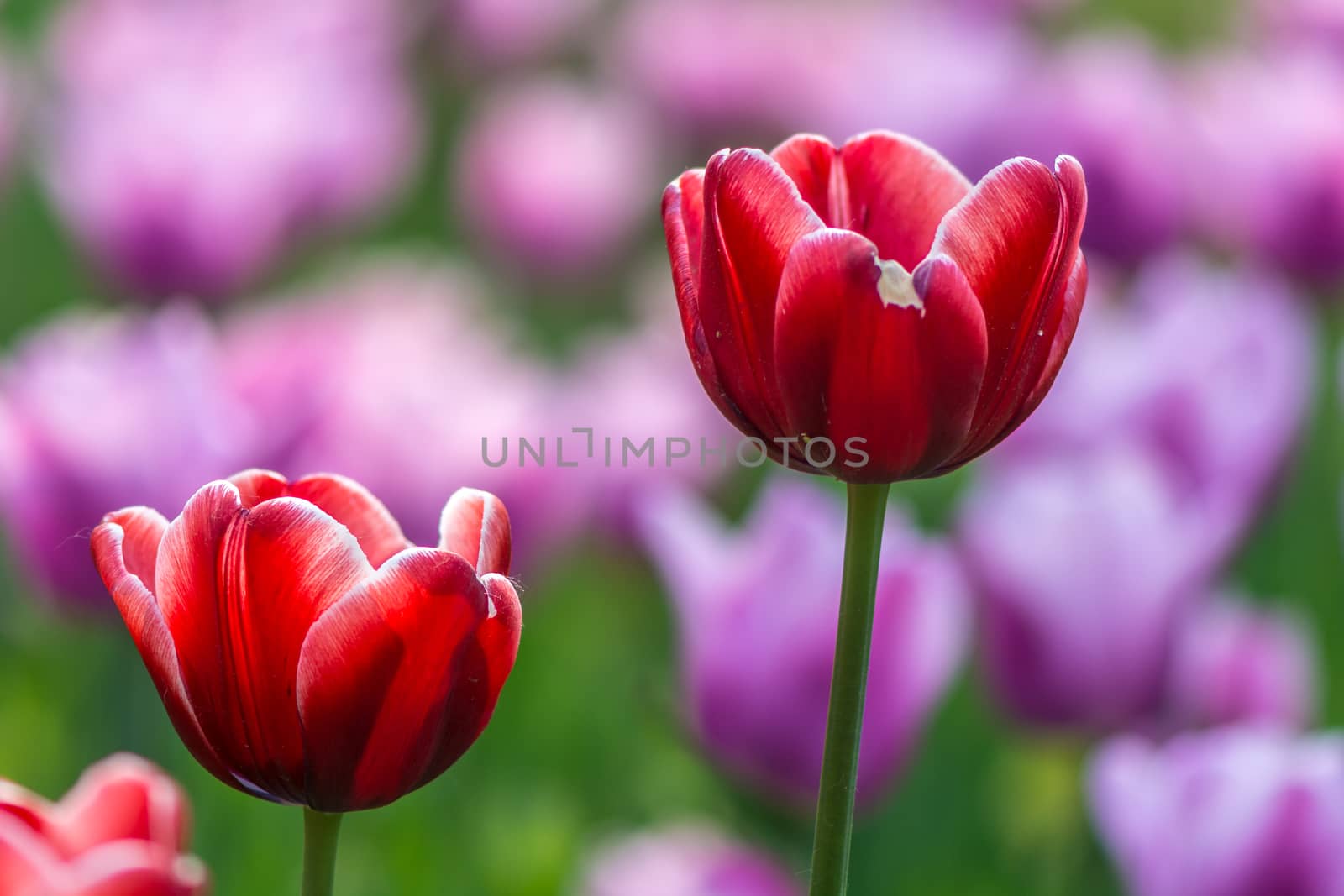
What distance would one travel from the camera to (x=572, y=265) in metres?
2.72

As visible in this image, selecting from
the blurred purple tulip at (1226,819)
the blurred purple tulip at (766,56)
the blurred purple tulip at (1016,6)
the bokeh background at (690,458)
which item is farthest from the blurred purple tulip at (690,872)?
the blurred purple tulip at (1016,6)

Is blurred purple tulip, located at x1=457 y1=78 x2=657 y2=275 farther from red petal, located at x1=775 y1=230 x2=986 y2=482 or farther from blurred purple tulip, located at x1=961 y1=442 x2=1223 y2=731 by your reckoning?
red petal, located at x1=775 y1=230 x2=986 y2=482

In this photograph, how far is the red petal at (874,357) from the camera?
1.74 ft

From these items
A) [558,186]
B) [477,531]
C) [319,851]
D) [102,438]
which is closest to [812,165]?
[477,531]

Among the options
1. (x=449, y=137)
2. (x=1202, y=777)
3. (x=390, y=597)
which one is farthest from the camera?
(x=449, y=137)

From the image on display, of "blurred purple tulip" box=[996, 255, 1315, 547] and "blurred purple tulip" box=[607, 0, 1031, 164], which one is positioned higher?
"blurred purple tulip" box=[607, 0, 1031, 164]

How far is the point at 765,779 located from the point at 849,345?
71cm

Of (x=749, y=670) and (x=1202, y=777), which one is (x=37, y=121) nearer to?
(x=749, y=670)

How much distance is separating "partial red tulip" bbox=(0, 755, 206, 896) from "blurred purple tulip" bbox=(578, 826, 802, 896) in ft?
1.58

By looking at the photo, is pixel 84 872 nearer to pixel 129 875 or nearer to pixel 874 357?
pixel 129 875

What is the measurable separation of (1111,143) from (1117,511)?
836 mm

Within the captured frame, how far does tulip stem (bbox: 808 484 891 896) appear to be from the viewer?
489mm

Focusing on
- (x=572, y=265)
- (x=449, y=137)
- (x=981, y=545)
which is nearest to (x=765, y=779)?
(x=981, y=545)

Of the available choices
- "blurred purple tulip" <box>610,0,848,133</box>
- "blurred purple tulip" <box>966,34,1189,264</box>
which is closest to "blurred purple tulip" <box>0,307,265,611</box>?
"blurred purple tulip" <box>966,34,1189,264</box>
